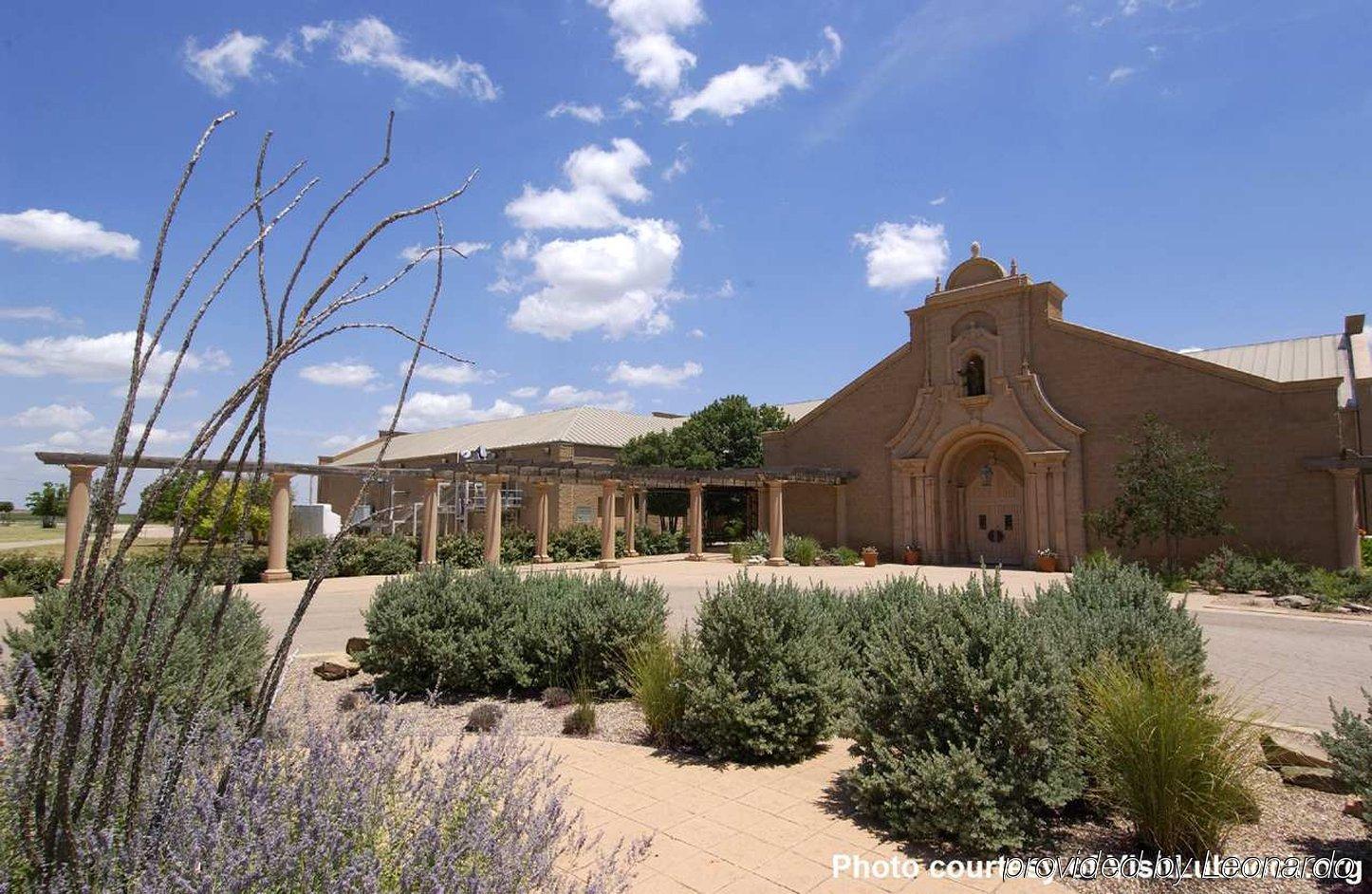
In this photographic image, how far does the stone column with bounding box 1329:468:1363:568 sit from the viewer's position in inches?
778

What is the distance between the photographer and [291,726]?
351 centimetres

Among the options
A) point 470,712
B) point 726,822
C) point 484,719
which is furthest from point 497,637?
point 726,822

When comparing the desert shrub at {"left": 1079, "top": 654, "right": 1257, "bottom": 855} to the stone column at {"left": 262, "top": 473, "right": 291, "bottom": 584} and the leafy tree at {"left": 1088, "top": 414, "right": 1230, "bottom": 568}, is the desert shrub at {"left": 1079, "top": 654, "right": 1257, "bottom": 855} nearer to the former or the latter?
the leafy tree at {"left": 1088, "top": 414, "right": 1230, "bottom": 568}

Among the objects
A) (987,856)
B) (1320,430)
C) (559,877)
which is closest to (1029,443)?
(1320,430)

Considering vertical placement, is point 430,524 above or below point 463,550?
above

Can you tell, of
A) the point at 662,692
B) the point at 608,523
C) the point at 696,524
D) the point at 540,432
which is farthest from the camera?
the point at 540,432

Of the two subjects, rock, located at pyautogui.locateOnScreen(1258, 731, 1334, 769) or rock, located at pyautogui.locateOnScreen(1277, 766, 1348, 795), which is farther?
rock, located at pyautogui.locateOnScreen(1258, 731, 1334, 769)

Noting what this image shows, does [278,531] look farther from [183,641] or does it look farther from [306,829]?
[306,829]

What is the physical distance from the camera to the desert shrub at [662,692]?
6.23 meters

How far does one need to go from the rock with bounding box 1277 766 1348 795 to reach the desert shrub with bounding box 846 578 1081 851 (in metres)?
2.09

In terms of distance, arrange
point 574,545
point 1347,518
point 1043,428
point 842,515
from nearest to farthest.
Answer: point 1347,518 < point 1043,428 < point 574,545 < point 842,515

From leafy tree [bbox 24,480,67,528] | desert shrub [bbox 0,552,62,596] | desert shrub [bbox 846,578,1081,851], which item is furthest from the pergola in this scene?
leafy tree [bbox 24,480,67,528]

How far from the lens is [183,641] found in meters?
5.86

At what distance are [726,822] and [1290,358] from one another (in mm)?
34608
